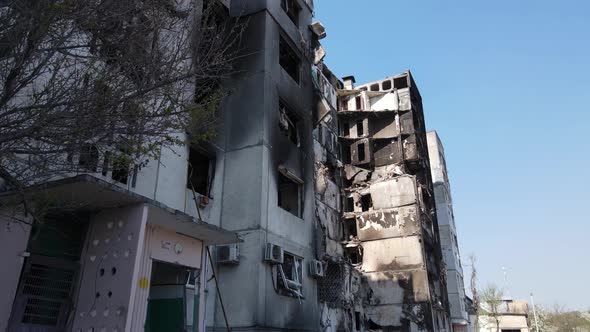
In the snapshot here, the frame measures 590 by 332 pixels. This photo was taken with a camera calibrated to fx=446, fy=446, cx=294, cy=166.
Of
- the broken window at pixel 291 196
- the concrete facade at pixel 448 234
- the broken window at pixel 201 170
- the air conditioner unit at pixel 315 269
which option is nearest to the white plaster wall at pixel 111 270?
the broken window at pixel 201 170

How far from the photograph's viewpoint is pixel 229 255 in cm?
1242

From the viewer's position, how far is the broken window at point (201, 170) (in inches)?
539

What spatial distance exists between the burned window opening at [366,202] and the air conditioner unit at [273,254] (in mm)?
14064

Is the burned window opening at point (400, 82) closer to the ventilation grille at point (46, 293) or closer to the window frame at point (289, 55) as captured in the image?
the window frame at point (289, 55)

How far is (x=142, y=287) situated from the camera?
7672 millimetres

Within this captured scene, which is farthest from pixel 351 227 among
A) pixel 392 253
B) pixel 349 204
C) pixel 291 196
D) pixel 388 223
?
pixel 291 196

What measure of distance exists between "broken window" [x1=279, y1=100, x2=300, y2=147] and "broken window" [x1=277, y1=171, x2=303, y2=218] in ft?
5.29

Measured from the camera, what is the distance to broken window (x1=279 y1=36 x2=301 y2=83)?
57.6ft

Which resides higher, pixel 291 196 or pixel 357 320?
pixel 291 196

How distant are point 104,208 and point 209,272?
5.44 m

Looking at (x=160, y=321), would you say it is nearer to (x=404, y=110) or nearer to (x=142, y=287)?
(x=142, y=287)

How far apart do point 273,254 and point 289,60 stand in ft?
29.5

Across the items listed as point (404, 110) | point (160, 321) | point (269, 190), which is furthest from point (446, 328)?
point (160, 321)

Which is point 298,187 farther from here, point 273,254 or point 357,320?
point 357,320
